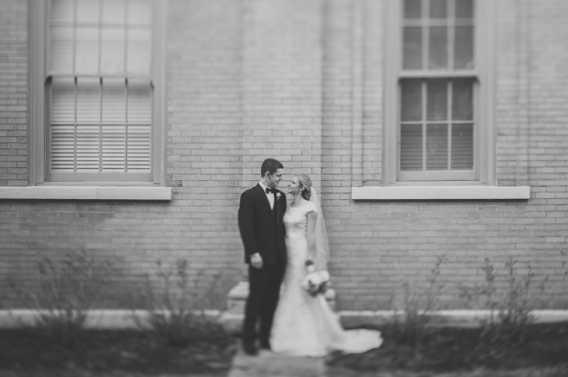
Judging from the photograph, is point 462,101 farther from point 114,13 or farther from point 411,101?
point 114,13

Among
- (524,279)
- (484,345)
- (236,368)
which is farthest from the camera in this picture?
(524,279)

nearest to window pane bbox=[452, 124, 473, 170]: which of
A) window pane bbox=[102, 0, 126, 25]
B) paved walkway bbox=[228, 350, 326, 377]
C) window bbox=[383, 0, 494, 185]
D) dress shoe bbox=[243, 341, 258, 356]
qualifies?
window bbox=[383, 0, 494, 185]

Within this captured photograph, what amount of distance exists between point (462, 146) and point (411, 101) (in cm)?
83

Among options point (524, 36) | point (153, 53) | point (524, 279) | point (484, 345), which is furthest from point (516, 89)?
point (153, 53)

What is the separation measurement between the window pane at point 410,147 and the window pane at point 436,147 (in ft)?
0.35

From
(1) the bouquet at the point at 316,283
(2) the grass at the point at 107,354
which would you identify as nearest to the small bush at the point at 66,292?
(2) the grass at the point at 107,354

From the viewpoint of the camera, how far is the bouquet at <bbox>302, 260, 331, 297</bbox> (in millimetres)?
6375

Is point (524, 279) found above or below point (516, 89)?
below

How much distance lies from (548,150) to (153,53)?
192 inches

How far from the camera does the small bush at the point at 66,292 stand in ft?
21.4

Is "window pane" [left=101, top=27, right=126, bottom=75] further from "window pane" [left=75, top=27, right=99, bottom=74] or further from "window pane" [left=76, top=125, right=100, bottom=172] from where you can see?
"window pane" [left=76, top=125, right=100, bottom=172]

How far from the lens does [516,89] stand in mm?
7395

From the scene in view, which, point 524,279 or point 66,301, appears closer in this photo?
point 66,301

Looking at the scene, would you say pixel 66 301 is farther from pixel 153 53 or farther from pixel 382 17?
pixel 382 17
